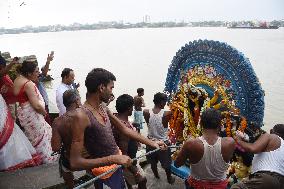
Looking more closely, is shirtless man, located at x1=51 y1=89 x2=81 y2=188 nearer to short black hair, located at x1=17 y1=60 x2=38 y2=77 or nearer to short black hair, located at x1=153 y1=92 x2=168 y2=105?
short black hair, located at x1=17 y1=60 x2=38 y2=77

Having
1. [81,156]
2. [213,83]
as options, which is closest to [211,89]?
[213,83]

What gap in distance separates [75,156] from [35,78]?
275 centimetres

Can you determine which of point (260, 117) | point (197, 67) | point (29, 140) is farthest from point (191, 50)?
point (29, 140)

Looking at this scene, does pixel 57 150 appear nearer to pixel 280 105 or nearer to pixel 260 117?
pixel 260 117

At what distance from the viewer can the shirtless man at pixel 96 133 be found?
300 centimetres

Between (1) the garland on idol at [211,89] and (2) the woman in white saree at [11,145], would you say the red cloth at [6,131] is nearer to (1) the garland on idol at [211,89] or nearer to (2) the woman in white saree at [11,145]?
(2) the woman in white saree at [11,145]

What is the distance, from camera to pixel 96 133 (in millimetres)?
3174

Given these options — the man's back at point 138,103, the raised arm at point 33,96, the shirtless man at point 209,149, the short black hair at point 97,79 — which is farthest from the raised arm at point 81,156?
the man's back at point 138,103

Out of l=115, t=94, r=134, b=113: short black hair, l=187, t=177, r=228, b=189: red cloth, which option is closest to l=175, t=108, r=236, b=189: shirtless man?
l=187, t=177, r=228, b=189: red cloth

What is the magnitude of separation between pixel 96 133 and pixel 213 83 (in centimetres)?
295

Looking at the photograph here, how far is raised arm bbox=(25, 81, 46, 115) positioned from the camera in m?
5.09

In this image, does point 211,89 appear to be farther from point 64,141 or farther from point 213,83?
point 64,141

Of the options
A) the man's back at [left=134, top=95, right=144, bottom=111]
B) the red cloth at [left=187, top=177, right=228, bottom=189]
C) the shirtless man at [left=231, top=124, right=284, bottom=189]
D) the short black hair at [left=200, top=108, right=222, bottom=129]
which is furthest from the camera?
the man's back at [left=134, top=95, right=144, bottom=111]

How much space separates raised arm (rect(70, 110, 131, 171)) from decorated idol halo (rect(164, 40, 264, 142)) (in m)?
2.80
